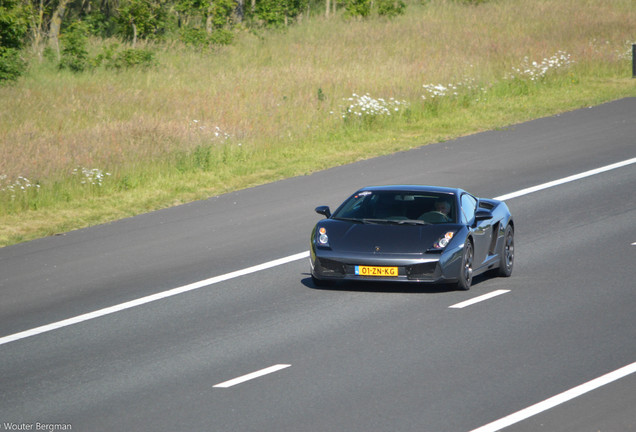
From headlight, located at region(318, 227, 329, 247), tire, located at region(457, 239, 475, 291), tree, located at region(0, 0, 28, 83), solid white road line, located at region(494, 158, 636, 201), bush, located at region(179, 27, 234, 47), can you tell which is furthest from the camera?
bush, located at region(179, 27, 234, 47)

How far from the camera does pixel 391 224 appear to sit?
13.5 m

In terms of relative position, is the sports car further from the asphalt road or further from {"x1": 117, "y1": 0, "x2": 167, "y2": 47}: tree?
{"x1": 117, "y1": 0, "x2": 167, "y2": 47}: tree

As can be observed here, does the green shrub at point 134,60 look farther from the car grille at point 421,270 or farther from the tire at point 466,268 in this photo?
the car grille at point 421,270

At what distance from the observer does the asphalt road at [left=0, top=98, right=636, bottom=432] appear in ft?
27.5

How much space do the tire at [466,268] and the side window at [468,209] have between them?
1.55ft

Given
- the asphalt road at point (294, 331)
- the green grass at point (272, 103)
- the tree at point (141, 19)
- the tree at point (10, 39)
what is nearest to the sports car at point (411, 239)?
the asphalt road at point (294, 331)

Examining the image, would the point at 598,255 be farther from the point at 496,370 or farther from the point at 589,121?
the point at 589,121

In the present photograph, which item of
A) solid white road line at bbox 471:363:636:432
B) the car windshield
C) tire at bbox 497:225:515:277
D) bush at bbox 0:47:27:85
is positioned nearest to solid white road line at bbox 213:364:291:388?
solid white road line at bbox 471:363:636:432

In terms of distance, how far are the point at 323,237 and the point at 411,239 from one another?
1.14 m

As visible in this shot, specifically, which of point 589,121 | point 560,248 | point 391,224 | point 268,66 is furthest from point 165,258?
point 268,66

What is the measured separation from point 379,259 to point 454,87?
64.1 ft

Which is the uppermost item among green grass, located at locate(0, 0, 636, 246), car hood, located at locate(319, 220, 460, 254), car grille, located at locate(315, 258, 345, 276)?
car hood, located at locate(319, 220, 460, 254)

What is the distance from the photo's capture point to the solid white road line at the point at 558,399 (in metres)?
7.84

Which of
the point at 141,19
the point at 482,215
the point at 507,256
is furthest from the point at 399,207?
the point at 141,19
